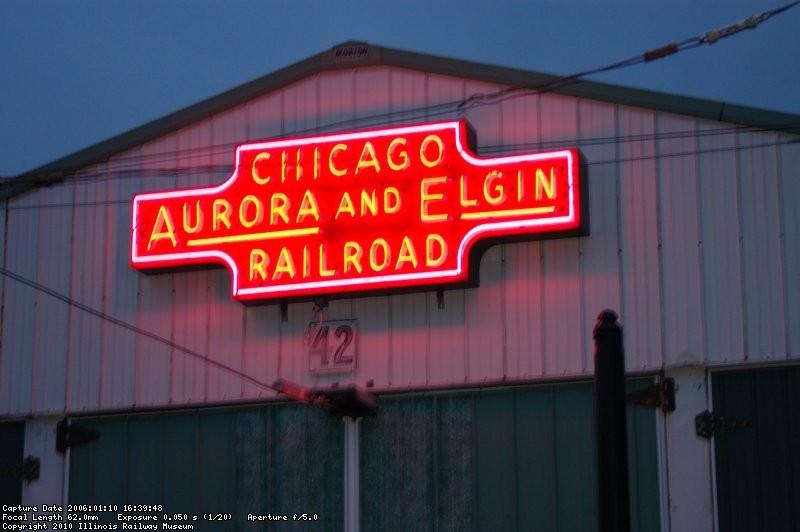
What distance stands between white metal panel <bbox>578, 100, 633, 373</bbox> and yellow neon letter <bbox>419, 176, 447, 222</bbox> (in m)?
2.03

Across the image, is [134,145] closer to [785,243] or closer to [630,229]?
[630,229]

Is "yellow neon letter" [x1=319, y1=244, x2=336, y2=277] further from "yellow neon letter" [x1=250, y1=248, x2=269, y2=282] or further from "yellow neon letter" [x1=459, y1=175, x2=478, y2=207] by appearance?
"yellow neon letter" [x1=459, y1=175, x2=478, y2=207]

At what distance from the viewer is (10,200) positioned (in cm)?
2172

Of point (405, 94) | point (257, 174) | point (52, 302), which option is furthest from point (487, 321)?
point (52, 302)

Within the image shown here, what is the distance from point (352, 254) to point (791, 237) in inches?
238

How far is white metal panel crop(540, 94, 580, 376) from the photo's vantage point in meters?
18.1

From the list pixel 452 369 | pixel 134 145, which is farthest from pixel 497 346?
pixel 134 145

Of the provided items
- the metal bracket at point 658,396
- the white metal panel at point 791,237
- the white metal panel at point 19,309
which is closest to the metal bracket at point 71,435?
the white metal panel at point 19,309

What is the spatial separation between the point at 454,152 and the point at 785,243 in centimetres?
471

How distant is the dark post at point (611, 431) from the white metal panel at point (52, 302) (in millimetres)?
12615

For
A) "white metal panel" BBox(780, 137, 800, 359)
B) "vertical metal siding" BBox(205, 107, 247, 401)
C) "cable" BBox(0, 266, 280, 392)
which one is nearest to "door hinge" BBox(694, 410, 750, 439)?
"white metal panel" BBox(780, 137, 800, 359)

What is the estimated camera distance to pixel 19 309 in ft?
69.5

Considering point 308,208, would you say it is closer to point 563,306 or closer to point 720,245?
point 563,306

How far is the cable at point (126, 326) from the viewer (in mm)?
19672
